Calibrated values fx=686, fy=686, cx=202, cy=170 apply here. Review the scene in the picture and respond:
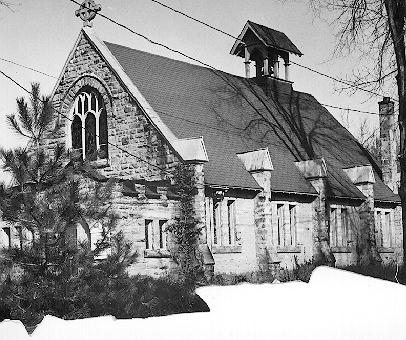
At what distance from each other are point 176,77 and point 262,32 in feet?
28.1

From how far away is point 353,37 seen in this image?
17484 millimetres

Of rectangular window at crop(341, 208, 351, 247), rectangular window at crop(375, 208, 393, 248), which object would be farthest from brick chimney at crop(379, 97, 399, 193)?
rectangular window at crop(341, 208, 351, 247)

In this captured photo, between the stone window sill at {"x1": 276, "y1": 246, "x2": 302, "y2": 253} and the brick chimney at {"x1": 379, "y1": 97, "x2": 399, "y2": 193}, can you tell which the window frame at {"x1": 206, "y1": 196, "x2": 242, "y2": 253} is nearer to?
the stone window sill at {"x1": 276, "y1": 246, "x2": 302, "y2": 253}

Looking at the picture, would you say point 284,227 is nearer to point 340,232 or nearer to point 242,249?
point 242,249

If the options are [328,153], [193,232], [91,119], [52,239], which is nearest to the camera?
[52,239]

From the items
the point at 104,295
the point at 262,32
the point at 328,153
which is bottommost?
the point at 104,295

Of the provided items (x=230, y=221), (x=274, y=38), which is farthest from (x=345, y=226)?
(x=274, y=38)

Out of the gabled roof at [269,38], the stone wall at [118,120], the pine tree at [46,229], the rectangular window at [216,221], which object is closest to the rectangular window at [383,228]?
the gabled roof at [269,38]

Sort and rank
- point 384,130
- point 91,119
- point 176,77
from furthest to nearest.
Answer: point 384,130, point 176,77, point 91,119

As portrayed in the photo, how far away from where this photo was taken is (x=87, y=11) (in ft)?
78.8

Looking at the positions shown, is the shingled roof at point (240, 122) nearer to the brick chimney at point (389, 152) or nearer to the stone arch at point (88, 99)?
the brick chimney at point (389, 152)

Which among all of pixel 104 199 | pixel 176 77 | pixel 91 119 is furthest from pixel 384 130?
pixel 104 199

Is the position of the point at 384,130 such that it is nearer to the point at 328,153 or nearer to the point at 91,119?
the point at 328,153

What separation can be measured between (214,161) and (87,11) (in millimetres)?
6882
